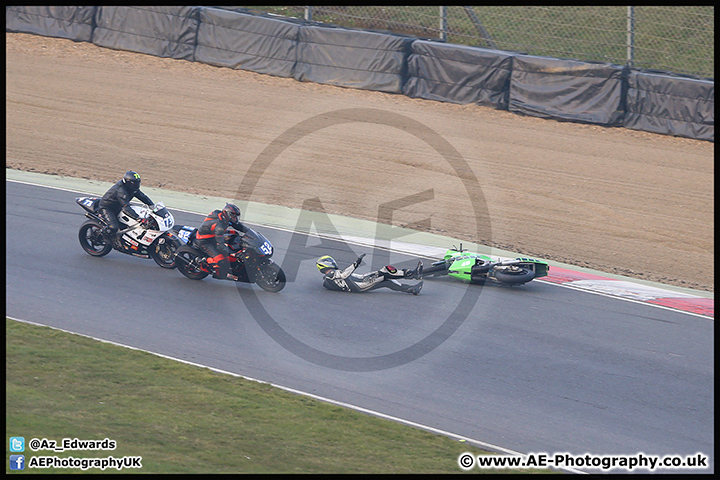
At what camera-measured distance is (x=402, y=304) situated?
450 inches

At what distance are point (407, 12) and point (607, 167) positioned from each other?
32.5 ft

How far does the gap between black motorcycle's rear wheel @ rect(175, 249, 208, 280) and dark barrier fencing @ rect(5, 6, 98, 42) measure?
1704 centimetres

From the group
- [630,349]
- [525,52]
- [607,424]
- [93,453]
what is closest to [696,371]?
[630,349]

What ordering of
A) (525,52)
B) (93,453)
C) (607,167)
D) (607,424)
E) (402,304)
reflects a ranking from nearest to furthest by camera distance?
(93,453) → (607,424) → (402,304) → (607,167) → (525,52)

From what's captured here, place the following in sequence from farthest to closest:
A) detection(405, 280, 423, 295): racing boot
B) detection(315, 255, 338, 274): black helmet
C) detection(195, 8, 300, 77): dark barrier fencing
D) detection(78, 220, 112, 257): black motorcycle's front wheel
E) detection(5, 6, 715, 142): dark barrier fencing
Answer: detection(195, 8, 300, 77): dark barrier fencing → detection(5, 6, 715, 142): dark barrier fencing → detection(78, 220, 112, 257): black motorcycle's front wheel → detection(405, 280, 423, 295): racing boot → detection(315, 255, 338, 274): black helmet

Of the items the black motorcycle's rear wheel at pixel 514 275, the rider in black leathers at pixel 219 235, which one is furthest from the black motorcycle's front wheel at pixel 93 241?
the black motorcycle's rear wheel at pixel 514 275

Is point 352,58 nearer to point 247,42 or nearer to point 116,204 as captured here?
point 247,42

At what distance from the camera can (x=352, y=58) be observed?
78.5 ft

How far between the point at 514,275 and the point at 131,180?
6115 millimetres

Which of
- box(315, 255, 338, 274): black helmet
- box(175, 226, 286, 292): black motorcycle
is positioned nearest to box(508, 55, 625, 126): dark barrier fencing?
box(315, 255, 338, 274): black helmet

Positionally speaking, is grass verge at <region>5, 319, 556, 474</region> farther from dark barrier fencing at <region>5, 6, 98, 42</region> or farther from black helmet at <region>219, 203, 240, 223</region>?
dark barrier fencing at <region>5, 6, 98, 42</region>

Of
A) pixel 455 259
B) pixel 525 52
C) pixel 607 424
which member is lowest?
pixel 607 424

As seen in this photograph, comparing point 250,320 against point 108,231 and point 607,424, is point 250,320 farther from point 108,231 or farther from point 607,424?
point 607,424

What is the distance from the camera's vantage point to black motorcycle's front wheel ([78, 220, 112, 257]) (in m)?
12.3
